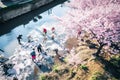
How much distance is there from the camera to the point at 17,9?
4312cm

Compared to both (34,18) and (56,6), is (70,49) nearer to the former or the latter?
(34,18)

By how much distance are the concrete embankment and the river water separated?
0.98 m

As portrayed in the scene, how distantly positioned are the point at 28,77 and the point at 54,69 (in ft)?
10.7

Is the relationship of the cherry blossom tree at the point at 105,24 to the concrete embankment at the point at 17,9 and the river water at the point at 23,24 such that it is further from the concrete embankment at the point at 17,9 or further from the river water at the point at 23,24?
the concrete embankment at the point at 17,9

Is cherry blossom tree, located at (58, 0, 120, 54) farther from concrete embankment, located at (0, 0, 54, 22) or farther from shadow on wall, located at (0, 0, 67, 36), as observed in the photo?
concrete embankment, located at (0, 0, 54, 22)

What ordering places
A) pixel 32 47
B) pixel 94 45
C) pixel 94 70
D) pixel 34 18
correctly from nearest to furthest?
pixel 94 70
pixel 94 45
pixel 32 47
pixel 34 18

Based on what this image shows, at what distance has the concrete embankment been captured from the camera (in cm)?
3991

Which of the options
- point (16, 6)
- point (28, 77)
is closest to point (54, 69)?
point (28, 77)

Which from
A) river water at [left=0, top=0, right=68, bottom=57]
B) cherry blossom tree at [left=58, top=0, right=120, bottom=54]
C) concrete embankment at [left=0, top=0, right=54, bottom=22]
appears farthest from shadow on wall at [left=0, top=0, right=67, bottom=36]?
cherry blossom tree at [left=58, top=0, right=120, bottom=54]

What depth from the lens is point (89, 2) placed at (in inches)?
Answer: 1409

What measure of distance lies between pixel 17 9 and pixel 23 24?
3138 millimetres

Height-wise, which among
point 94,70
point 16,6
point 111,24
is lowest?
point 94,70

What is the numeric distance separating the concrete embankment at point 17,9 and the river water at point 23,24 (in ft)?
3.21

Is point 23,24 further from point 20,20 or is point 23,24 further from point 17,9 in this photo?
point 17,9
